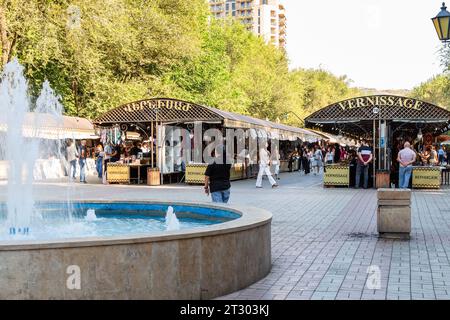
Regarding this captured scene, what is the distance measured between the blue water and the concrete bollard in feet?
9.74

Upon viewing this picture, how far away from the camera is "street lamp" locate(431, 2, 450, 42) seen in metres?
10.7

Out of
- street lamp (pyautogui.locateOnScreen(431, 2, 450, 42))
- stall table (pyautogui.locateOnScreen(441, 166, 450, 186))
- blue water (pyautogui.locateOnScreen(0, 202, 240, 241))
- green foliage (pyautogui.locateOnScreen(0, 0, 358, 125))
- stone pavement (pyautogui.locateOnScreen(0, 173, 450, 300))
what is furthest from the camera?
green foliage (pyautogui.locateOnScreen(0, 0, 358, 125))

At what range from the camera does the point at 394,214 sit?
9969 mm

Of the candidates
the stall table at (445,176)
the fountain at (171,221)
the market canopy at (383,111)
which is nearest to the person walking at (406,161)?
the market canopy at (383,111)

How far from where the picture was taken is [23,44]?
2791cm


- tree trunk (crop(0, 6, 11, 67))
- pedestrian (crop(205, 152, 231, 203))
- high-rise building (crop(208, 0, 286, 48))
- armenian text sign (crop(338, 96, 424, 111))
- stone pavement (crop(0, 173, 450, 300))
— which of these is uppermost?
high-rise building (crop(208, 0, 286, 48))

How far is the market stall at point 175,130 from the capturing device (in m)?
23.9

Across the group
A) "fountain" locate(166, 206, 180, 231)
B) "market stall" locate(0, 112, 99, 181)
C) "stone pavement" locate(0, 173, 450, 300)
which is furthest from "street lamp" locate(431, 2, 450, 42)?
"market stall" locate(0, 112, 99, 181)

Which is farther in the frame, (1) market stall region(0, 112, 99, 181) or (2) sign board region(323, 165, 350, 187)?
(1) market stall region(0, 112, 99, 181)

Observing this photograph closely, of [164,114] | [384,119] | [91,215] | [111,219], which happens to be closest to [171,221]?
[111,219]

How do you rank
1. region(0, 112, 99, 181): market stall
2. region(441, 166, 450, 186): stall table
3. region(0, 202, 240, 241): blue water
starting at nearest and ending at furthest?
region(0, 202, 240, 241): blue water → region(441, 166, 450, 186): stall table → region(0, 112, 99, 181): market stall

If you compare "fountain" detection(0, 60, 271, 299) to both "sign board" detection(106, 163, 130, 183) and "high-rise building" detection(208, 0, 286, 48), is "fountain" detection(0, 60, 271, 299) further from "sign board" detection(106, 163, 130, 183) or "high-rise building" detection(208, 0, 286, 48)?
"high-rise building" detection(208, 0, 286, 48)
